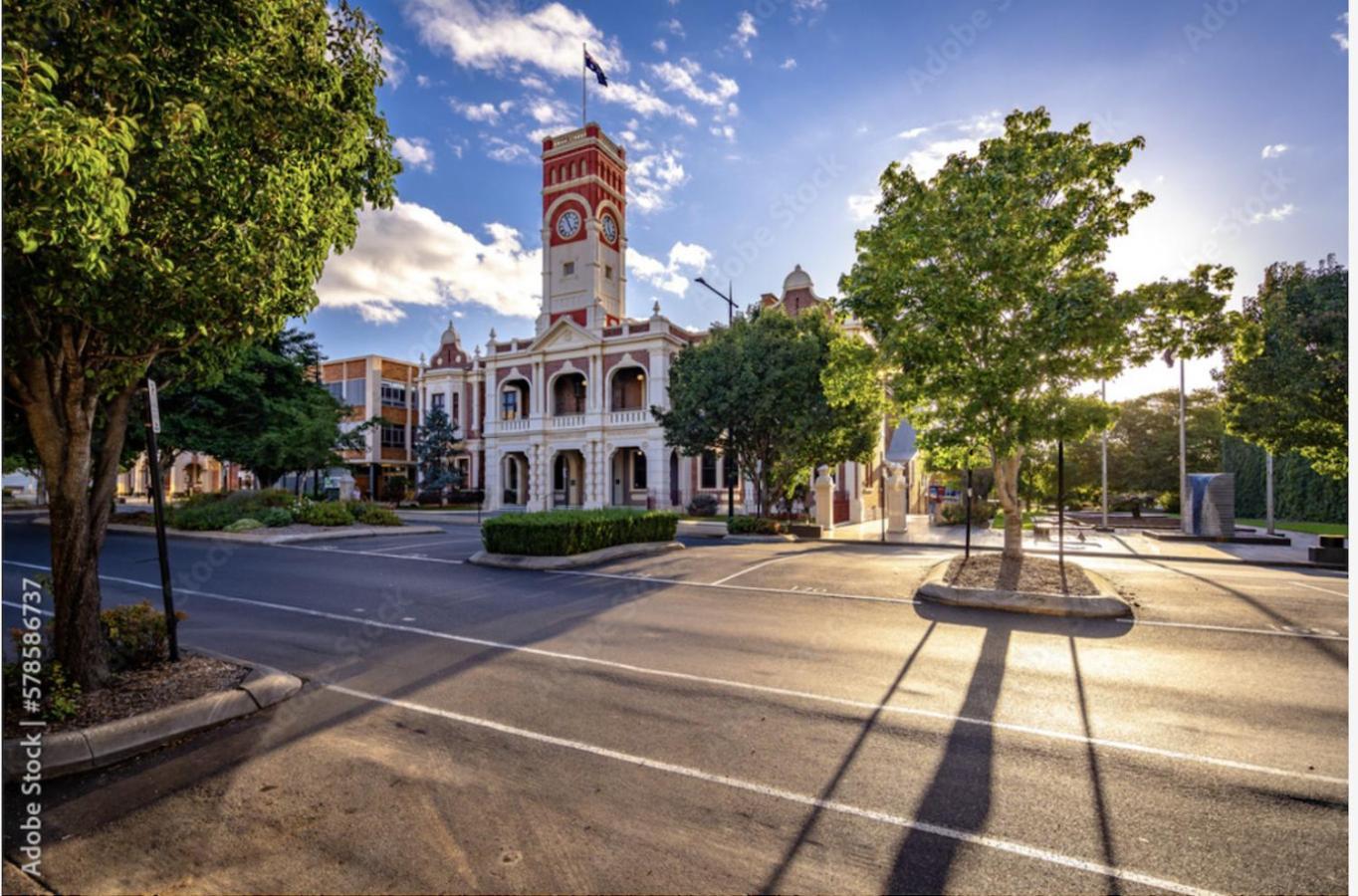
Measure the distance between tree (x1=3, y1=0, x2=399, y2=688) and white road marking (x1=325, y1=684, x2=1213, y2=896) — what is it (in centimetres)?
380

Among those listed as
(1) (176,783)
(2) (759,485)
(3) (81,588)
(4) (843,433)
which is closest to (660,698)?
(1) (176,783)

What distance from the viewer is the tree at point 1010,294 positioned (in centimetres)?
1124

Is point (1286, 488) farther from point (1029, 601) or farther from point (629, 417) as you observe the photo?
point (629, 417)

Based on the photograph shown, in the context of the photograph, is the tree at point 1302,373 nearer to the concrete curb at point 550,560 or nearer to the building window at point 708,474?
the concrete curb at point 550,560

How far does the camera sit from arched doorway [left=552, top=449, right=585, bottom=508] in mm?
42406

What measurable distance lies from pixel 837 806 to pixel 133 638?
687cm

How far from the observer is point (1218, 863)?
349 cm

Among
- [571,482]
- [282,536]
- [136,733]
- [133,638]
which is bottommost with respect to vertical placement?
[282,536]

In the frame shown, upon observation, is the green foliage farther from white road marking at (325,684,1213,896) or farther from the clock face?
the clock face

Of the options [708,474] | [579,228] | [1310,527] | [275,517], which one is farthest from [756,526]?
[579,228]

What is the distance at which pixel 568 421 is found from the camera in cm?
4012

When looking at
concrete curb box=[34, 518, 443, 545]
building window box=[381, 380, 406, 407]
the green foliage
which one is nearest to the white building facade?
building window box=[381, 380, 406, 407]

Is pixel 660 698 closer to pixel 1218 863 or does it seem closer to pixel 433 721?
pixel 433 721

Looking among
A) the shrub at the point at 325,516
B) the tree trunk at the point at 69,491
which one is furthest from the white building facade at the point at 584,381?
the tree trunk at the point at 69,491
